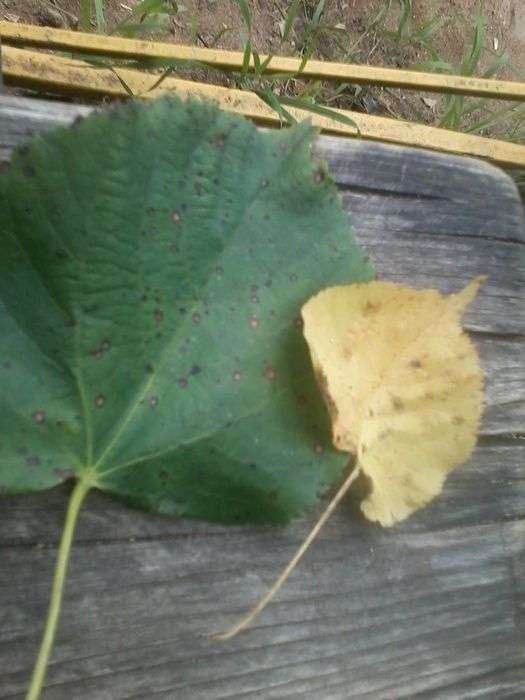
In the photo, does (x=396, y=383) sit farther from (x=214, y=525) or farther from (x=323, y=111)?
(x=323, y=111)

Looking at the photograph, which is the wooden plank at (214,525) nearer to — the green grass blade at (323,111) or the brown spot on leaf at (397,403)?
the brown spot on leaf at (397,403)

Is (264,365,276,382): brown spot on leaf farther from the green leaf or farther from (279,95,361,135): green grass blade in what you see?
(279,95,361,135): green grass blade

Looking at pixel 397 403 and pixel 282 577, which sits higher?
pixel 397 403

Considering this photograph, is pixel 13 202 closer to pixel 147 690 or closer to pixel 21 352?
pixel 21 352

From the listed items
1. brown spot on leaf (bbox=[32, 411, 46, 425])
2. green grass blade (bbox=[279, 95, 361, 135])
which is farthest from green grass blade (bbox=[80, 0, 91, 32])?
brown spot on leaf (bbox=[32, 411, 46, 425])

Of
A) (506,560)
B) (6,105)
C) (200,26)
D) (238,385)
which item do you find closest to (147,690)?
(238,385)

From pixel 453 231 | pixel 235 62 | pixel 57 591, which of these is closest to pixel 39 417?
pixel 57 591

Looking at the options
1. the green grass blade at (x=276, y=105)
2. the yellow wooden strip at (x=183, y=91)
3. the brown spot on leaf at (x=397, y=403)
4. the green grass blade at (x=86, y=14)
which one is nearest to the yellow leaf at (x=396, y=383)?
the brown spot on leaf at (x=397, y=403)
